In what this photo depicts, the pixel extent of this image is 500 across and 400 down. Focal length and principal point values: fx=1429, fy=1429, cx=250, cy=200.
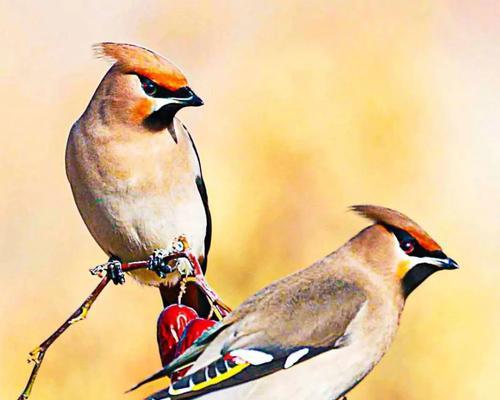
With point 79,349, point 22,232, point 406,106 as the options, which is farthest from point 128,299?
point 406,106

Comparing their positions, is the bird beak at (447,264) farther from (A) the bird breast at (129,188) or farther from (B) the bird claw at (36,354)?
(A) the bird breast at (129,188)

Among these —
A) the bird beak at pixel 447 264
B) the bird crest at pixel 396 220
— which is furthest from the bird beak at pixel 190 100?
the bird beak at pixel 447 264

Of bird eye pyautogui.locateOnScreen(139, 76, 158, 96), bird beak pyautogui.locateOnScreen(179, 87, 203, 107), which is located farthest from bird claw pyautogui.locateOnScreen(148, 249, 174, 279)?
bird eye pyautogui.locateOnScreen(139, 76, 158, 96)

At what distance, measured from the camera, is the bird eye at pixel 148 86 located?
3322mm

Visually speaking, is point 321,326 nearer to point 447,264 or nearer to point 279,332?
point 279,332

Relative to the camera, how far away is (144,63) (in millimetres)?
3320

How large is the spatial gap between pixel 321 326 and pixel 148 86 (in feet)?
2.95

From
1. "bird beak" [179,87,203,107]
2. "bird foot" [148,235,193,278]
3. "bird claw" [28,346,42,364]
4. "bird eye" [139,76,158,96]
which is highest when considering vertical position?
"bird eye" [139,76,158,96]

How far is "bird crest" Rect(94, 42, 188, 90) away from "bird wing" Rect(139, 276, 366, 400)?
25.7 inches

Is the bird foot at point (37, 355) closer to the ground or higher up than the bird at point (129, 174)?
closer to the ground

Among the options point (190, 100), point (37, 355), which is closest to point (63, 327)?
point (37, 355)

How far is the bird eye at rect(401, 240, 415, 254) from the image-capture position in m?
2.63

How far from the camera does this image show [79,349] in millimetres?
5141

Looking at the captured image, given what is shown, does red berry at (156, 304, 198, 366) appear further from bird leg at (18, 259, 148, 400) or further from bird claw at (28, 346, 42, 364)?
bird claw at (28, 346, 42, 364)
